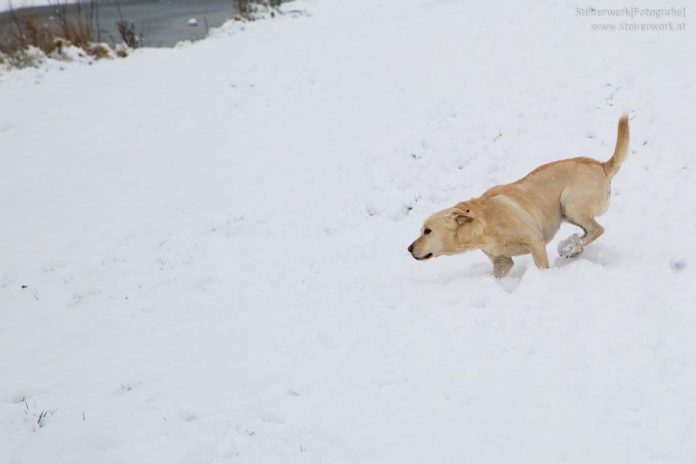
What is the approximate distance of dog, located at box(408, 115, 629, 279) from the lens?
210 inches

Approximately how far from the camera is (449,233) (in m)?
5.42

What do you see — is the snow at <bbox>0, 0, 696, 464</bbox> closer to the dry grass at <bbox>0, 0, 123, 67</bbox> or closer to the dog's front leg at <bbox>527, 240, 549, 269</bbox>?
the dog's front leg at <bbox>527, 240, 549, 269</bbox>

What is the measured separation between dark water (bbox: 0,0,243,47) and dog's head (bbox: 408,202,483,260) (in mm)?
16430

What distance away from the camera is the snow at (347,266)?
3.77 meters

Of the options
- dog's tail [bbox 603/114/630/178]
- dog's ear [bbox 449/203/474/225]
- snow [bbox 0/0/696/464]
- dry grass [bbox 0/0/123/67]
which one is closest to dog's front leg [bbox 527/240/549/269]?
snow [bbox 0/0/696/464]

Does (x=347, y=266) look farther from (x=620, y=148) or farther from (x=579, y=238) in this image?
(x=620, y=148)

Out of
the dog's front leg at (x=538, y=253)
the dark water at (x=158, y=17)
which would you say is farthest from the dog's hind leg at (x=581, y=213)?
the dark water at (x=158, y=17)

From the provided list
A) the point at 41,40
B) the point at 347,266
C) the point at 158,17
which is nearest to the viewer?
the point at 347,266

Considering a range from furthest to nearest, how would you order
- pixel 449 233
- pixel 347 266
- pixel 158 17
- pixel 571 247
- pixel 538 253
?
pixel 158 17, pixel 347 266, pixel 571 247, pixel 449 233, pixel 538 253

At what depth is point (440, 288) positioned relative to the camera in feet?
17.8

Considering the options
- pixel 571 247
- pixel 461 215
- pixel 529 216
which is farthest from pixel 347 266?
pixel 571 247

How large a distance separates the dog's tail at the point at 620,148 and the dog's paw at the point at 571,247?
829 millimetres

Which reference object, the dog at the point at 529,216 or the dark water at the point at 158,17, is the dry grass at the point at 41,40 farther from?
the dog at the point at 529,216

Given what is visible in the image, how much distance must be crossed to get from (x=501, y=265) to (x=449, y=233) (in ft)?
2.00
